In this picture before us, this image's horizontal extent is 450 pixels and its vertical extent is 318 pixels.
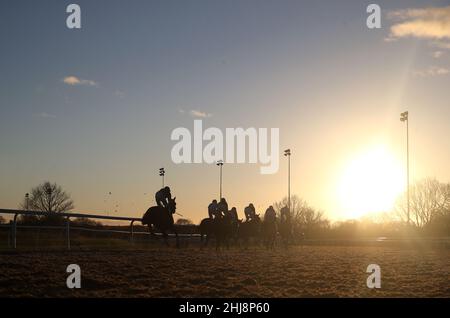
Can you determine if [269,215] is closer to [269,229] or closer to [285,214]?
[269,229]

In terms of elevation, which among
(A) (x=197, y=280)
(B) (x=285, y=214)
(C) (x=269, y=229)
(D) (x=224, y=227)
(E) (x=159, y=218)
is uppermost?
(B) (x=285, y=214)

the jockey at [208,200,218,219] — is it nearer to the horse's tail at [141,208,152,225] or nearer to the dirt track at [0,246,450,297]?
the horse's tail at [141,208,152,225]

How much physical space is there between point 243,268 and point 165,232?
9.75 metres

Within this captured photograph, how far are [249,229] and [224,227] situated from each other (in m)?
4.09

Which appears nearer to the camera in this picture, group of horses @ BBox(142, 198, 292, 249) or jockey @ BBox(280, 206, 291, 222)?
group of horses @ BBox(142, 198, 292, 249)

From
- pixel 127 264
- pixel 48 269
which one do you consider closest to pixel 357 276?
pixel 127 264

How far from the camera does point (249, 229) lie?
29.9 m

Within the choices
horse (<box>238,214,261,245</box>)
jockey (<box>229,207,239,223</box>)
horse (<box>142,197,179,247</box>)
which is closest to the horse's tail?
horse (<box>142,197,179,247</box>)

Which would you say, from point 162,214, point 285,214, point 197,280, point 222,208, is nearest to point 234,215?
point 222,208

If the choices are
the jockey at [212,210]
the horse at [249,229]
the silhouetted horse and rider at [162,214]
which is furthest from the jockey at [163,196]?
the horse at [249,229]

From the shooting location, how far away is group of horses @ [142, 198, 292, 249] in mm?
22766

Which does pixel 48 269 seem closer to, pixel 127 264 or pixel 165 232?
pixel 127 264
